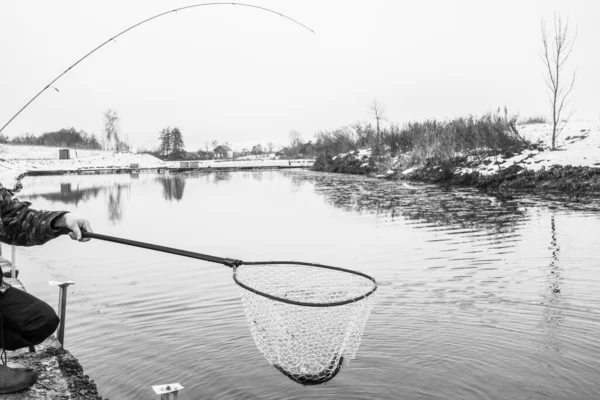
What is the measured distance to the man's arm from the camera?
11.9 feet

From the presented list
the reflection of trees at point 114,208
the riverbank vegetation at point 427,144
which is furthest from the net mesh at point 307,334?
the riverbank vegetation at point 427,144

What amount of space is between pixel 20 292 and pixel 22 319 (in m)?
0.18

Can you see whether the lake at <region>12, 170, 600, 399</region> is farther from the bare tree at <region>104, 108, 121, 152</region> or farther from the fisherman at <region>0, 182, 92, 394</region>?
the bare tree at <region>104, 108, 121, 152</region>

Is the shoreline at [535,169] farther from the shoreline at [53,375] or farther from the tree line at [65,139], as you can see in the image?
the tree line at [65,139]

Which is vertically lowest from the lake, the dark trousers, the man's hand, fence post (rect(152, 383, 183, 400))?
the lake

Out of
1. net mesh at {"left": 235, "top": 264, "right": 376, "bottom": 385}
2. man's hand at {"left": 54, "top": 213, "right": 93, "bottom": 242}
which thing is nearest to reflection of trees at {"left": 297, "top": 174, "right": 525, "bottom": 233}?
net mesh at {"left": 235, "top": 264, "right": 376, "bottom": 385}

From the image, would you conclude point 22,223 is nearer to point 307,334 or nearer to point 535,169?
point 307,334

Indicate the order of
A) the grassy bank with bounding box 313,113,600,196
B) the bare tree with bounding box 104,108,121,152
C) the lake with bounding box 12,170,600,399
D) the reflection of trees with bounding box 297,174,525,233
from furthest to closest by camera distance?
the bare tree with bounding box 104,108,121,152
the grassy bank with bounding box 313,113,600,196
the reflection of trees with bounding box 297,174,525,233
the lake with bounding box 12,170,600,399

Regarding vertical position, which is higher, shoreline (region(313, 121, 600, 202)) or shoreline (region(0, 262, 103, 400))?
shoreline (region(313, 121, 600, 202))

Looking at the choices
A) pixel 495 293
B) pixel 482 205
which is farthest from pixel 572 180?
pixel 495 293

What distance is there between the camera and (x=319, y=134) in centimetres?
7694

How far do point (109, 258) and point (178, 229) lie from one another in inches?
168

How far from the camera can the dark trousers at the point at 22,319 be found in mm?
3621

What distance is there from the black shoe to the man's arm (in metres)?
0.87
